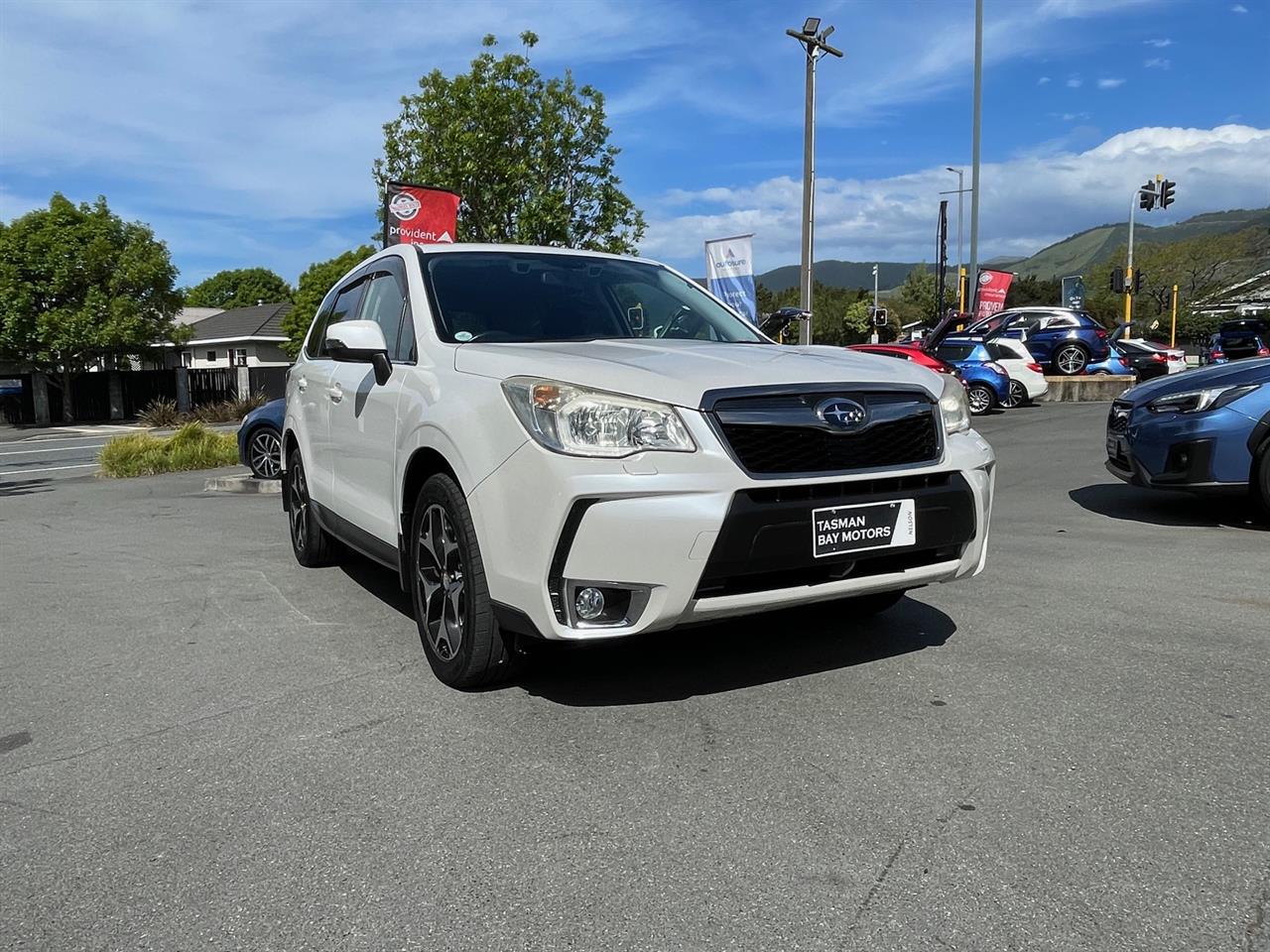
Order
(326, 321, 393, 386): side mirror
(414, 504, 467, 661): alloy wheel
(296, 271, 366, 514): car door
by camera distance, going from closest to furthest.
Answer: (414, 504, 467, 661): alloy wheel → (326, 321, 393, 386): side mirror → (296, 271, 366, 514): car door

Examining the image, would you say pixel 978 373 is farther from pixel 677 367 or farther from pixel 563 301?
pixel 677 367

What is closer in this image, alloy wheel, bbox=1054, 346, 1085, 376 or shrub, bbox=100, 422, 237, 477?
shrub, bbox=100, 422, 237, 477

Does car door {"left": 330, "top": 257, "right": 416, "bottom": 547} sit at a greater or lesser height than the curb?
greater

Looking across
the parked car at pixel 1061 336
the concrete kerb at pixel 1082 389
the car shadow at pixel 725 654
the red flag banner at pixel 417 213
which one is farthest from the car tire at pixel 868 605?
the parked car at pixel 1061 336

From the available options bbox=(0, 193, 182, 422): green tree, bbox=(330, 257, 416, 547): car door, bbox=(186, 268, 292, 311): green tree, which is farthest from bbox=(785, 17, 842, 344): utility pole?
bbox=(186, 268, 292, 311): green tree

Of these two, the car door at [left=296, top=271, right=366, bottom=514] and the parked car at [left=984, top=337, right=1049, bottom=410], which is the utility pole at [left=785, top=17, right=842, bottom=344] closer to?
the parked car at [left=984, top=337, right=1049, bottom=410]

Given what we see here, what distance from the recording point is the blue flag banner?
1827cm

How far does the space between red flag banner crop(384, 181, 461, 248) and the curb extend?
5.66 m

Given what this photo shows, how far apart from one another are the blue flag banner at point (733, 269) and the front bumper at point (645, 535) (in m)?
15.0

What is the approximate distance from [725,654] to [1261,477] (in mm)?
4616

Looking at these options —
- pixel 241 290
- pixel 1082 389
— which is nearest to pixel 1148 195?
pixel 1082 389

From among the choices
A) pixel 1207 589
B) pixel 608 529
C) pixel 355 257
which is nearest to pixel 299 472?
pixel 608 529

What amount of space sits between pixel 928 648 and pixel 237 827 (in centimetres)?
275

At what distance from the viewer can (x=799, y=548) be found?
3359mm
